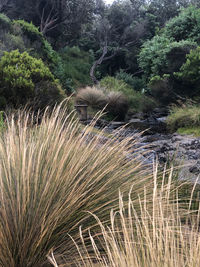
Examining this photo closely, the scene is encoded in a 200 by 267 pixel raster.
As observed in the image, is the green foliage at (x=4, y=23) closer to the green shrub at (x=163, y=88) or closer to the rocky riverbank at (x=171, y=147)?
the rocky riverbank at (x=171, y=147)

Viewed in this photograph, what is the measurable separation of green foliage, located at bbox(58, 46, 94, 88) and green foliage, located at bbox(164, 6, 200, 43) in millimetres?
6757

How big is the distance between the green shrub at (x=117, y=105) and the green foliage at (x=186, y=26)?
6915 millimetres

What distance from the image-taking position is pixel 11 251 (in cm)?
146

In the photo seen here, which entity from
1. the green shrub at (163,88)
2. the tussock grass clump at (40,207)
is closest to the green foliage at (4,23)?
the green shrub at (163,88)

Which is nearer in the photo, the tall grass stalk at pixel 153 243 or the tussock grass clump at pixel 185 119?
the tall grass stalk at pixel 153 243

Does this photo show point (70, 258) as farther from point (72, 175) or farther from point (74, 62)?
point (74, 62)

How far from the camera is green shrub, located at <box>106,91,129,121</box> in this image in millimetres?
13320

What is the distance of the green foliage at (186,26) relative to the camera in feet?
56.7

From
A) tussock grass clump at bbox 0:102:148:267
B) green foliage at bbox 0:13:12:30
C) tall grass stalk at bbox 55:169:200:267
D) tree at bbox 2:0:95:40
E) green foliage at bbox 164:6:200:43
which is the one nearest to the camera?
tall grass stalk at bbox 55:169:200:267

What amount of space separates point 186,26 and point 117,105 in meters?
8.43

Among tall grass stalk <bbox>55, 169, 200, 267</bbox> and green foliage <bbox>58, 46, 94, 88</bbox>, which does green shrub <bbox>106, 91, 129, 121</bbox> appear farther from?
tall grass stalk <bbox>55, 169, 200, 267</bbox>

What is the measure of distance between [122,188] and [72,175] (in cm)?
43

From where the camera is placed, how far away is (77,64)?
72.1ft

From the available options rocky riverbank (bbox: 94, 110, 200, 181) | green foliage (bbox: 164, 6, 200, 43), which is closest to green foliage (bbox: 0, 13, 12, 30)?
rocky riverbank (bbox: 94, 110, 200, 181)
